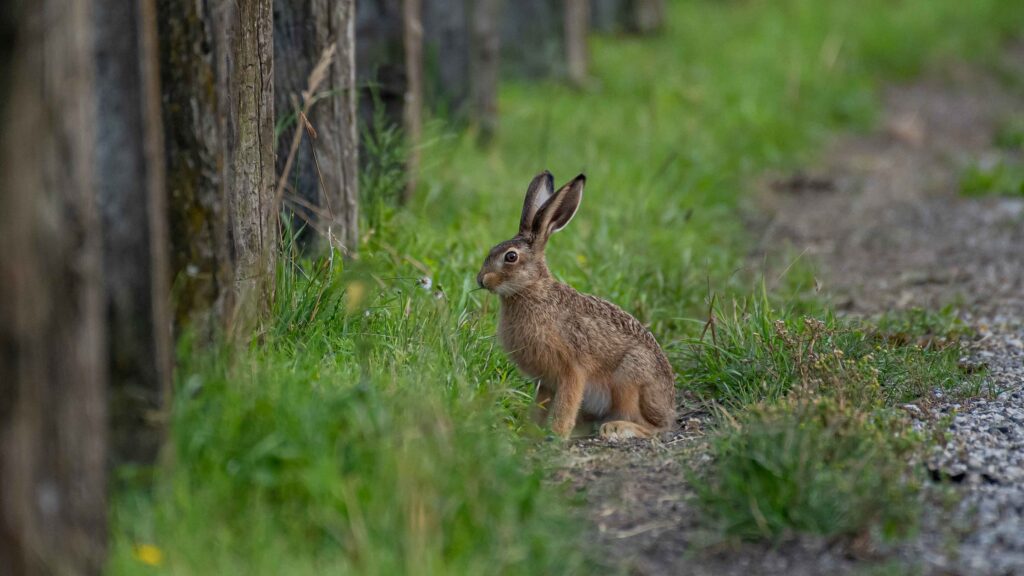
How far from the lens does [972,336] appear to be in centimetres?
582

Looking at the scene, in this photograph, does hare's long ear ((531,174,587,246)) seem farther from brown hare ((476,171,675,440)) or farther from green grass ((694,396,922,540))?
green grass ((694,396,922,540))

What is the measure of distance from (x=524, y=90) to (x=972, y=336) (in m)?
5.56

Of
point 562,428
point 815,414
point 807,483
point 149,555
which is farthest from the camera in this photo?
point 562,428

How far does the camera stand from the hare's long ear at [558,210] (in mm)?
4973

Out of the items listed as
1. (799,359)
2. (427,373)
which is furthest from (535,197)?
(799,359)

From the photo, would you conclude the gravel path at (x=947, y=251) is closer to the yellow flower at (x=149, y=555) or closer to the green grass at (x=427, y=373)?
the green grass at (x=427, y=373)

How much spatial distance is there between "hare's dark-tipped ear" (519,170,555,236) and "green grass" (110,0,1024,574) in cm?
42

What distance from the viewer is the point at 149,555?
10.4ft

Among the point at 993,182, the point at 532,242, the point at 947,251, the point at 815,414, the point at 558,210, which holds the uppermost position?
the point at 558,210

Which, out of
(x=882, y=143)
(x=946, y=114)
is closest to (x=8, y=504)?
(x=882, y=143)

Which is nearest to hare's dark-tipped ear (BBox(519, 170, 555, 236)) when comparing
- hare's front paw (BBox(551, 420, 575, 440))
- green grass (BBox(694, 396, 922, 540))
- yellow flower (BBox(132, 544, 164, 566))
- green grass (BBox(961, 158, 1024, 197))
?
hare's front paw (BBox(551, 420, 575, 440))

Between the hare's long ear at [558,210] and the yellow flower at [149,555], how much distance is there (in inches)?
86.8

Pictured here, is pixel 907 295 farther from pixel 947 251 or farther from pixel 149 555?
pixel 149 555

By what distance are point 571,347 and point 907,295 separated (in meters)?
2.56
